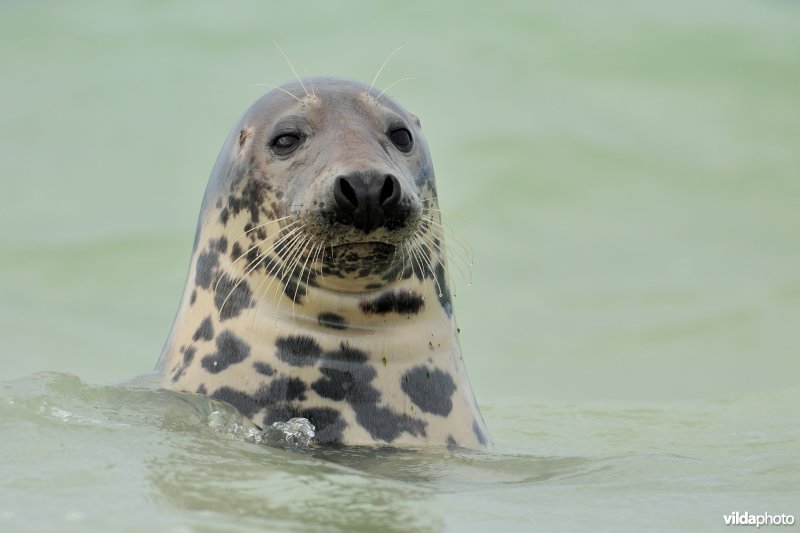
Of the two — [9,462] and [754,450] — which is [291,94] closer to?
[9,462]

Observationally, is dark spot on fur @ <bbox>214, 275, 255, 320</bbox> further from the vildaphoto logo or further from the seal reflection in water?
the vildaphoto logo

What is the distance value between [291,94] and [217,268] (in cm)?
68

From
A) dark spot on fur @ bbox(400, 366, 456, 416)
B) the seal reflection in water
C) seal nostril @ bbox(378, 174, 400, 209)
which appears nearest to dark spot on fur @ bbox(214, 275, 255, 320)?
the seal reflection in water

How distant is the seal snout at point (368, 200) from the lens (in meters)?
4.70

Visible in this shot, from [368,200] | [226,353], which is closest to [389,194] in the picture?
[368,200]

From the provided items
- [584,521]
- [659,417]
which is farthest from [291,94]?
[659,417]

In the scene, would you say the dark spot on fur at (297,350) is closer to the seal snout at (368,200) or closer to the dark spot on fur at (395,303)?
the dark spot on fur at (395,303)

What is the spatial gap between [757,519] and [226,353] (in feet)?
6.47

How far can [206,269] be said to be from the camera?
539 centimetres

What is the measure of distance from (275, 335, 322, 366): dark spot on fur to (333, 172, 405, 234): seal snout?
0.50 meters

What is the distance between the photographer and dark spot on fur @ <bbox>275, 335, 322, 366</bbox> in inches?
198

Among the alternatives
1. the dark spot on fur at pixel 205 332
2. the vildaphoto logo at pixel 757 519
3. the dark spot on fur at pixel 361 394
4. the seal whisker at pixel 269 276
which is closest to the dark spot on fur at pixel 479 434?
the dark spot on fur at pixel 361 394

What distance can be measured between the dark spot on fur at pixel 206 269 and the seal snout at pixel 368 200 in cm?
76

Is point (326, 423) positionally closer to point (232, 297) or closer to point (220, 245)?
point (232, 297)
